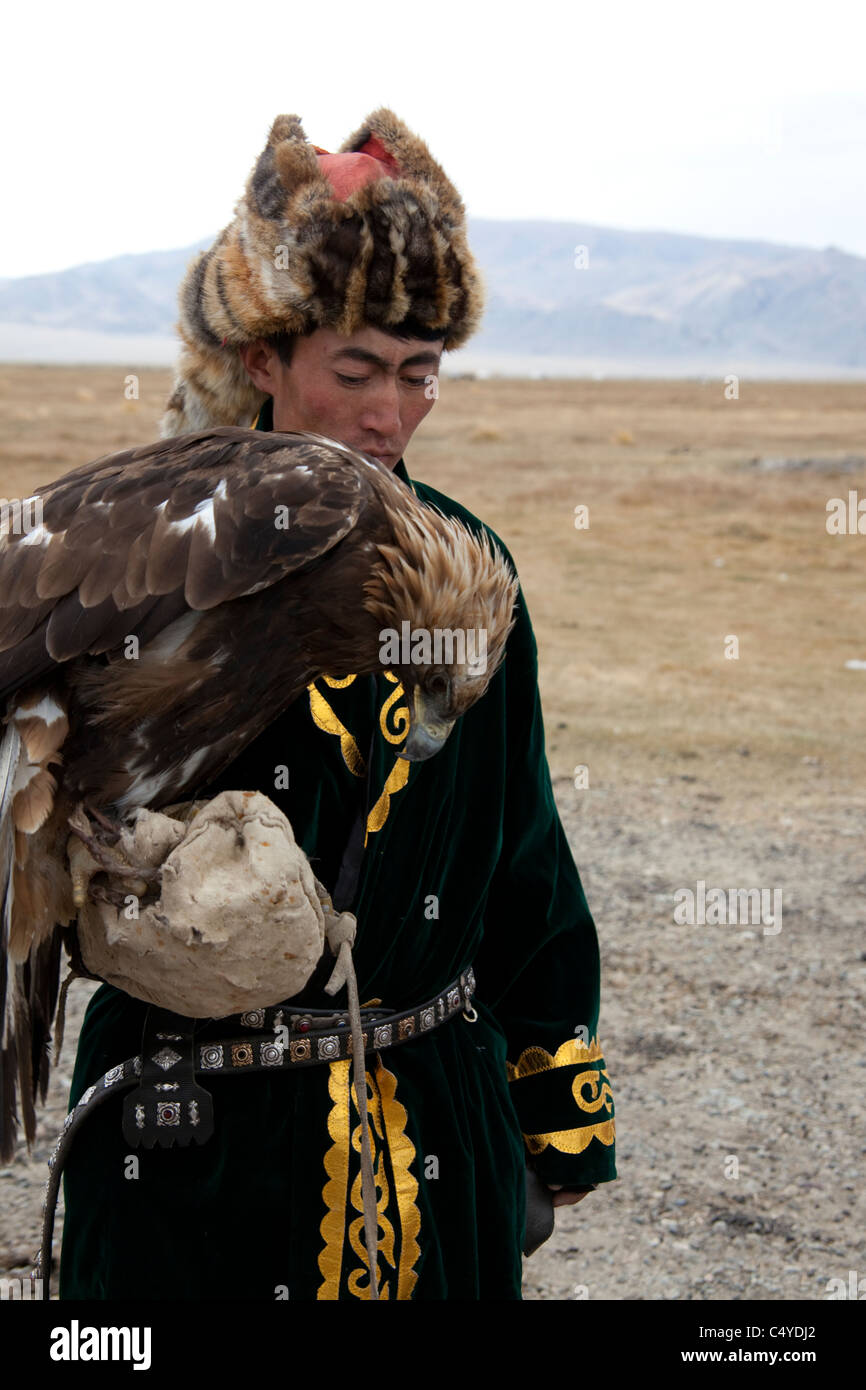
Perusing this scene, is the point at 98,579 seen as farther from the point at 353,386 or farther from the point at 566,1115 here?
the point at 566,1115

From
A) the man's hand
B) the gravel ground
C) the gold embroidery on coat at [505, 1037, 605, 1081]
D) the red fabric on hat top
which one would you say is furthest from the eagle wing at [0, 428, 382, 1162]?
the gravel ground

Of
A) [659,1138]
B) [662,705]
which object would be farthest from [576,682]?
[659,1138]

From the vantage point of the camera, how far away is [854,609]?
1416cm

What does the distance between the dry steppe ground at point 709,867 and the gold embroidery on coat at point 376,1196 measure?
6.25ft

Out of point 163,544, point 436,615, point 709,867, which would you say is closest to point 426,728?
point 436,615

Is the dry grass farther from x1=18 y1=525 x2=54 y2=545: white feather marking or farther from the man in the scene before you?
x1=18 y1=525 x2=54 y2=545: white feather marking

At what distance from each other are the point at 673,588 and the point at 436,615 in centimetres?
1332

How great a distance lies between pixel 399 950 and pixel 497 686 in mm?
560

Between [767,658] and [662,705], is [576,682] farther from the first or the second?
[767,658]

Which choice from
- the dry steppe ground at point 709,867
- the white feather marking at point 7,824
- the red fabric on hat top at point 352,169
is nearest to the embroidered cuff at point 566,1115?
the white feather marking at point 7,824

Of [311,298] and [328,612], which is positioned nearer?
[328,612]

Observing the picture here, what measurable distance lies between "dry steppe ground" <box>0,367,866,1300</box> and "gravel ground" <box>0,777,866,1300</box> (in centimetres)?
Result: 1

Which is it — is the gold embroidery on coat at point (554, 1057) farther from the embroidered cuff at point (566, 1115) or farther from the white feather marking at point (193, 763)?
the white feather marking at point (193, 763)

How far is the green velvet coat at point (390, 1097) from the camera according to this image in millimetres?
2295
